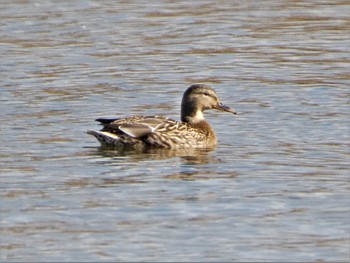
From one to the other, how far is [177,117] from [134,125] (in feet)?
7.04

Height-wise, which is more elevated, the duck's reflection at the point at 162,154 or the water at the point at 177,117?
the water at the point at 177,117

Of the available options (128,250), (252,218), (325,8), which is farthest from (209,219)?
(325,8)

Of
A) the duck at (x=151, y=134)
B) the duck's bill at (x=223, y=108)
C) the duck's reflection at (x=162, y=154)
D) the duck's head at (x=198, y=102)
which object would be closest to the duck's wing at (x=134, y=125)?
the duck at (x=151, y=134)

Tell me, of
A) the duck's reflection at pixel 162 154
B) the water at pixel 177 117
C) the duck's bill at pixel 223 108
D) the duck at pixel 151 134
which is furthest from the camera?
the duck's bill at pixel 223 108

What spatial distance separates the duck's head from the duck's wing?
615 millimetres

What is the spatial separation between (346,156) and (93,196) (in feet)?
10.3

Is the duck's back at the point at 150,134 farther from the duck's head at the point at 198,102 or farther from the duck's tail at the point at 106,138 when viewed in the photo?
the duck's head at the point at 198,102

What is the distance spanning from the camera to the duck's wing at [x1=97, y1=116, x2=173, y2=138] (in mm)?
15594

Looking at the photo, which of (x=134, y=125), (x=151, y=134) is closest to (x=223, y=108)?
(x=151, y=134)

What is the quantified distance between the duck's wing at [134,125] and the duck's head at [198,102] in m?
0.62

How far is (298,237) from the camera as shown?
11227 millimetres

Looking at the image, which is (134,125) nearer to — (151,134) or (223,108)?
(151,134)

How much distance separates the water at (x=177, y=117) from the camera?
11289mm

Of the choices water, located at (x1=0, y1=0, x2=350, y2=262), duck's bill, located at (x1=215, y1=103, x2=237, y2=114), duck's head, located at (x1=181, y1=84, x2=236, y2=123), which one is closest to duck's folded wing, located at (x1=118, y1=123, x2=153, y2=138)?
water, located at (x1=0, y1=0, x2=350, y2=262)
